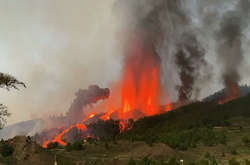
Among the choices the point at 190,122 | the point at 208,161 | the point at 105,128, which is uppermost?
the point at 190,122

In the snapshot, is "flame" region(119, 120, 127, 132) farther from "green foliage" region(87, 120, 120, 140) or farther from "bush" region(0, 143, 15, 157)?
"bush" region(0, 143, 15, 157)

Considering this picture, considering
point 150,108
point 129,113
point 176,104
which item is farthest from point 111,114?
point 176,104

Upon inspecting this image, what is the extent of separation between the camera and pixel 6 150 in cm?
4406

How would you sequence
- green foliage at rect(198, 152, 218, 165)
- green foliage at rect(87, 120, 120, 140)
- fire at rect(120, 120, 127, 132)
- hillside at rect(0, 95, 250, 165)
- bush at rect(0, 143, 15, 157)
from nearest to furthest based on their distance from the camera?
green foliage at rect(198, 152, 218, 165) → bush at rect(0, 143, 15, 157) → hillside at rect(0, 95, 250, 165) → green foliage at rect(87, 120, 120, 140) → fire at rect(120, 120, 127, 132)

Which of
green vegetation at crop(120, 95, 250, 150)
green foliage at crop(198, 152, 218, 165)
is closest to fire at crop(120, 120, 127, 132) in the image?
green vegetation at crop(120, 95, 250, 150)

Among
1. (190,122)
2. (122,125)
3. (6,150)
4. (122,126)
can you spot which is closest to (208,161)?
(6,150)

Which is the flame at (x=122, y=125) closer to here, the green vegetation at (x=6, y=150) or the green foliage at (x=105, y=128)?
the green foliage at (x=105, y=128)

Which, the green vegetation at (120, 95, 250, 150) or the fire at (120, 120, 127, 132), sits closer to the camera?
the green vegetation at (120, 95, 250, 150)

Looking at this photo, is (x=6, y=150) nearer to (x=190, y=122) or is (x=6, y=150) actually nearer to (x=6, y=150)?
(x=6, y=150)

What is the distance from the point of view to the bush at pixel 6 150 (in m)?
43.6

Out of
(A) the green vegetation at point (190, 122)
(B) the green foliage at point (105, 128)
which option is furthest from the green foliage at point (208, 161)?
(B) the green foliage at point (105, 128)

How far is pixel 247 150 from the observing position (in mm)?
61469

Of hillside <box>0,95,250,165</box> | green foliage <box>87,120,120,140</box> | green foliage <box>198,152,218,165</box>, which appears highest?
green foliage <box>87,120,120,140</box>

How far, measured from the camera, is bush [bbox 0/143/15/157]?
43.6 m
